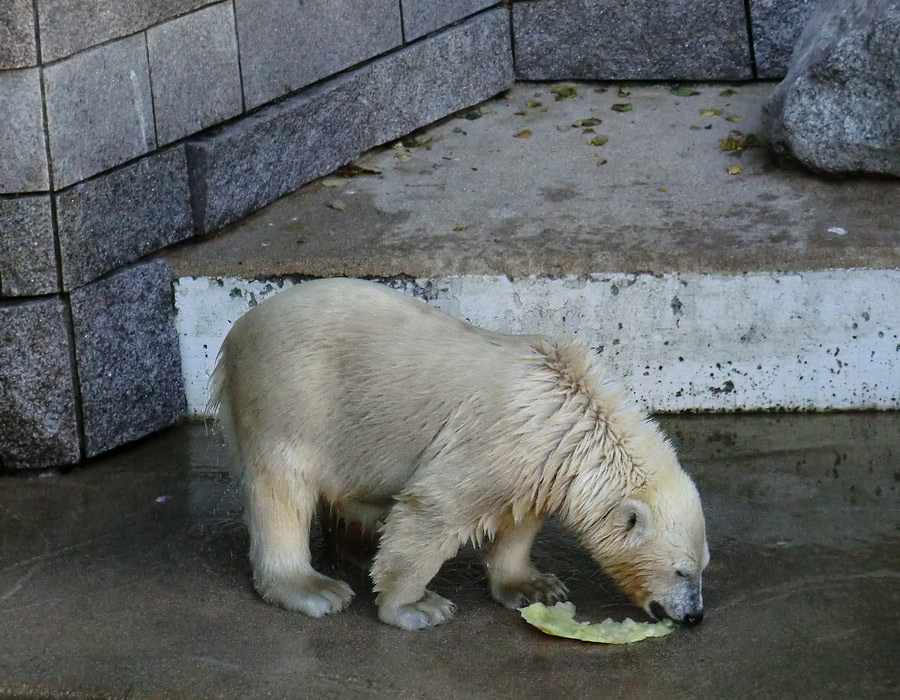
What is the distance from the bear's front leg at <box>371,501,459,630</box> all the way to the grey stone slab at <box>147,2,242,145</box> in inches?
87.1

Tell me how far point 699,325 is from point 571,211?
85 cm

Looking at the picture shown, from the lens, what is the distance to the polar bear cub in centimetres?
391

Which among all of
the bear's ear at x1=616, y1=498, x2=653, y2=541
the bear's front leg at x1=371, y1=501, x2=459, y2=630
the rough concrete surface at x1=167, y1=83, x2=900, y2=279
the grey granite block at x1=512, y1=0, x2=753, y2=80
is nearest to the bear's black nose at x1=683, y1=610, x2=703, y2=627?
the bear's ear at x1=616, y1=498, x2=653, y2=541

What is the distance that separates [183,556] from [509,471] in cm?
142

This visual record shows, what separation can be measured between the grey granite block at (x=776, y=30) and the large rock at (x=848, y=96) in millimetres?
1125

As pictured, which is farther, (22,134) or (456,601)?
(22,134)

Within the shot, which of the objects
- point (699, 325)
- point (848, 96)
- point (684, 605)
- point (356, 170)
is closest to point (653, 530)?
point (684, 605)

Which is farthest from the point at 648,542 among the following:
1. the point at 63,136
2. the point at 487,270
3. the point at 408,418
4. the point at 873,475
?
the point at 63,136

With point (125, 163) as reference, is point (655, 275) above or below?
below

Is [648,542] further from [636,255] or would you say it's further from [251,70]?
[251,70]

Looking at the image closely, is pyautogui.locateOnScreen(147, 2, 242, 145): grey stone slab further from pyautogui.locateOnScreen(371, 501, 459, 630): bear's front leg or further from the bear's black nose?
the bear's black nose

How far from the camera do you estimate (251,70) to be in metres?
5.79

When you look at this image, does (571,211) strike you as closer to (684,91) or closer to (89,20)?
(684,91)

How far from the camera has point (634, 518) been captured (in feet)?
12.7
